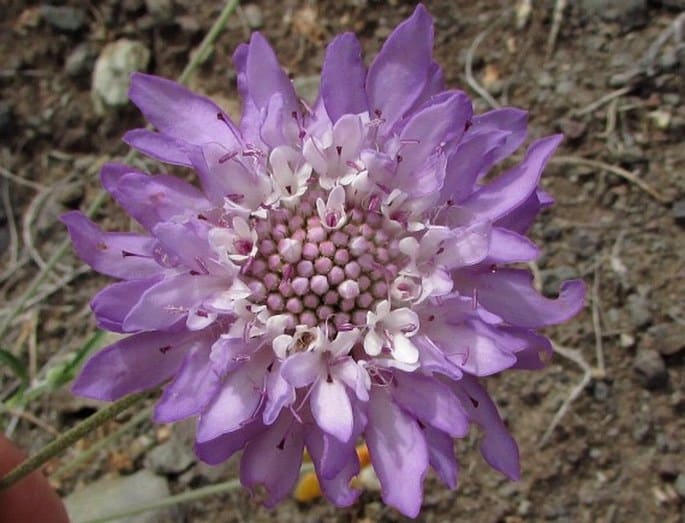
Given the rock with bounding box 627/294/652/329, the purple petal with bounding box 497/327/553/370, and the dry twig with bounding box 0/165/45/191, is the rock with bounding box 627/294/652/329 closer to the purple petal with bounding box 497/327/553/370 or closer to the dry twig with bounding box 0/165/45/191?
the purple petal with bounding box 497/327/553/370

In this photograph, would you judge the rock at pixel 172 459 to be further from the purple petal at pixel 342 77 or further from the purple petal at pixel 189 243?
the purple petal at pixel 342 77

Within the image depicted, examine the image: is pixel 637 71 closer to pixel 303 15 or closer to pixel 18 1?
pixel 303 15

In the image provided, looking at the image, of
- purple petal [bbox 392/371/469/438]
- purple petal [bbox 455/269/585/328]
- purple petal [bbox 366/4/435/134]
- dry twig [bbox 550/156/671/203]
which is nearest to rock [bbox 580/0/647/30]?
dry twig [bbox 550/156/671/203]

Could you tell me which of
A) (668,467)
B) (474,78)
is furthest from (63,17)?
(668,467)

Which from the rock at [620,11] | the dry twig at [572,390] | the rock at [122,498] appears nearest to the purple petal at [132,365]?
the rock at [122,498]

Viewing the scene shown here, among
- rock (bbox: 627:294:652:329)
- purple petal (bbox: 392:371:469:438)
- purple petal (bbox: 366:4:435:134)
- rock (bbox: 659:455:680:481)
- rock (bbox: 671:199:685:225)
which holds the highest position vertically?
purple petal (bbox: 366:4:435:134)

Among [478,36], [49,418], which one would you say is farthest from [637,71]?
[49,418]

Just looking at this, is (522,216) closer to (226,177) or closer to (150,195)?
(226,177)
